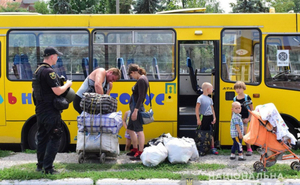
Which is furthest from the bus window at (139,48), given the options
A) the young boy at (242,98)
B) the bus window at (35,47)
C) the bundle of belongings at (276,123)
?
the bundle of belongings at (276,123)

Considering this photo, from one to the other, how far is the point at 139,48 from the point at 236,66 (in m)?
2.15

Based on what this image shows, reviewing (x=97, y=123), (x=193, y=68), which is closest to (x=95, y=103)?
(x=97, y=123)

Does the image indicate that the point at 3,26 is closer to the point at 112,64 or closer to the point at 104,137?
the point at 112,64

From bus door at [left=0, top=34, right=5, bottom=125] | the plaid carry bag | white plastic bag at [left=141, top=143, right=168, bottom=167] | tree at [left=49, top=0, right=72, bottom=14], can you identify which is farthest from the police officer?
tree at [left=49, top=0, right=72, bottom=14]

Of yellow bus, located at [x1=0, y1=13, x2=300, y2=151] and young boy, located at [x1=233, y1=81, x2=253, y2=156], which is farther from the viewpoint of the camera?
yellow bus, located at [x1=0, y1=13, x2=300, y2=151]

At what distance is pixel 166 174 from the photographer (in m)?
5.36

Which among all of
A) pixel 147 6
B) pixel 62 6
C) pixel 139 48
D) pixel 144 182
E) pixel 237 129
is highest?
pixel 62 6

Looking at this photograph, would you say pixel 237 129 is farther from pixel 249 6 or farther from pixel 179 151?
pixel 249 6

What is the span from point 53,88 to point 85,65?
2.14m

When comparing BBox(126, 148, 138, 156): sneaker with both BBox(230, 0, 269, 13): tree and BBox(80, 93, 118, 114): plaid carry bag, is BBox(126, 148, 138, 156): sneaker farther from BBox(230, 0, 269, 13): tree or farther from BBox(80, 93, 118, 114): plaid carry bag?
BBox(230, 0, 269, 13): tree

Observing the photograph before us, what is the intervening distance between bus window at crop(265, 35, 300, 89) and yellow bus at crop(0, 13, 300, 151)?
20 millimetres

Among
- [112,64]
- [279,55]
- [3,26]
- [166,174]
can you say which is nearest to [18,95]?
[3,26]

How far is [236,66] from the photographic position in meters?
7.39

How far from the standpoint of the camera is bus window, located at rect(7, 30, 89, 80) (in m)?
7.38
